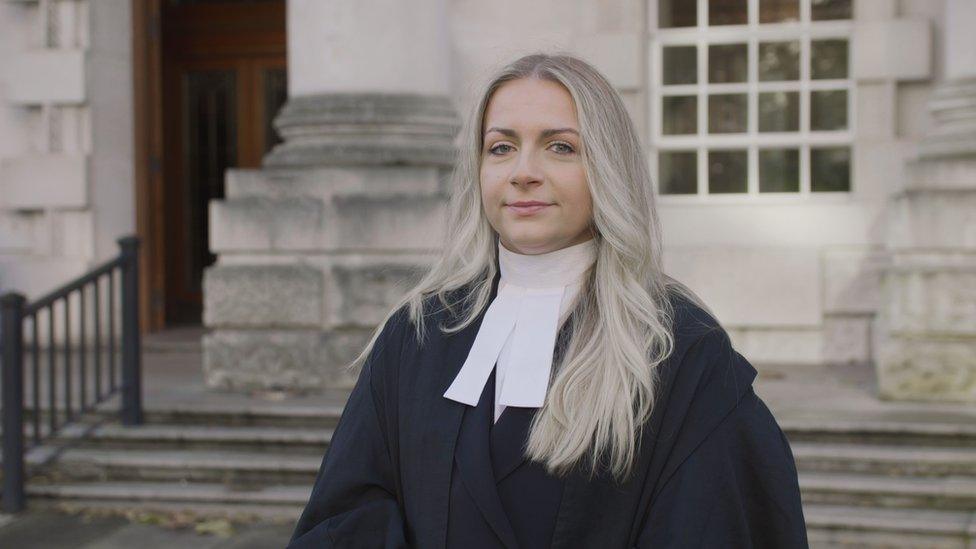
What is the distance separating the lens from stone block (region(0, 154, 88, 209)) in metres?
8.64

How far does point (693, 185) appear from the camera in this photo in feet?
26.0

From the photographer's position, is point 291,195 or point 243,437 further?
point 291,195

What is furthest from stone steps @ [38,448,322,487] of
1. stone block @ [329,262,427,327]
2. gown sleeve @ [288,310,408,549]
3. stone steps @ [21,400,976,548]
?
gown sleeve @ [288,310,408,549]

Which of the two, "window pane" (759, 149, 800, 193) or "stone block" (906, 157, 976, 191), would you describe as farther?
"window pane" (759, 149, 800, 193)

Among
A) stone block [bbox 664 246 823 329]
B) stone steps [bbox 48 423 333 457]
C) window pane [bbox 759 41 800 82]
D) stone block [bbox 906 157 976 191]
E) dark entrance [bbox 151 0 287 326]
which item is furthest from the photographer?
dark entrance [bbox 151 0 287 326]

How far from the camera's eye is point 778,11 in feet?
25.3

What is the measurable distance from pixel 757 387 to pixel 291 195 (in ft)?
10.2

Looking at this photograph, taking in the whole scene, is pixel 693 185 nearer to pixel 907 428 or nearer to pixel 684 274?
pixel 684 274

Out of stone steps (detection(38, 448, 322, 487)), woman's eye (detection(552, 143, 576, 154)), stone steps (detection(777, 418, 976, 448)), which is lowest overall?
stone steps (detection(38, 448, 322, 487))

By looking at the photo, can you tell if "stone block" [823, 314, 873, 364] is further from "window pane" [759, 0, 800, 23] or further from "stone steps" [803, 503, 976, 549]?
"stone steps" [803, 503, 976, 549]

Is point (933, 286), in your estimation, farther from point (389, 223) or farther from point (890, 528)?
point (389, 223)

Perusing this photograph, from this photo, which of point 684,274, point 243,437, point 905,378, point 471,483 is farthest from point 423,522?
point 684,274

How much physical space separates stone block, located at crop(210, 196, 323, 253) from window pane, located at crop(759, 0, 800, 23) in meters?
3.60

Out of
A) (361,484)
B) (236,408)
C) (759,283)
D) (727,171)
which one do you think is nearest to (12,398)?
(236,408)
